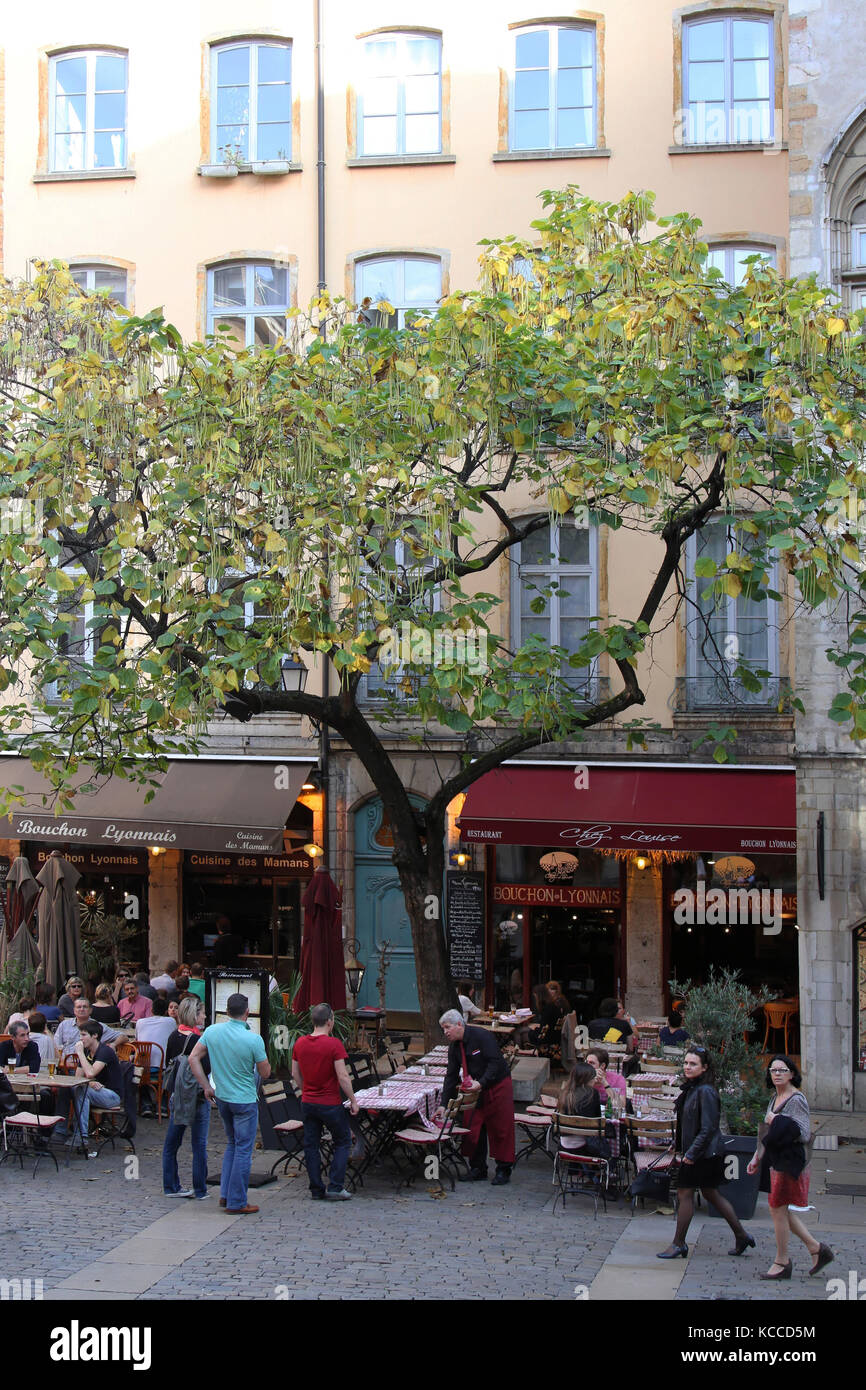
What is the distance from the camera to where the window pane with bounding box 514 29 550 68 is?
19.1 metres

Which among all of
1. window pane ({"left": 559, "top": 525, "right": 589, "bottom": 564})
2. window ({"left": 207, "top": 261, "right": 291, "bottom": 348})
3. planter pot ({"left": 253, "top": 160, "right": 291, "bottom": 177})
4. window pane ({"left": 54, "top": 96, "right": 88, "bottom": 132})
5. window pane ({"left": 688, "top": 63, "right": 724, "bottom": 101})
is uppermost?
window pane ({"left": 54, "top": 96, "right": 88, "bottom": 132})

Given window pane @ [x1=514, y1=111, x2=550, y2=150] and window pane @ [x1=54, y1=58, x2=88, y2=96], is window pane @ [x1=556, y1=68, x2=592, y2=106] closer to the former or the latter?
window pane @ [x1=514, y1=111, x2=550, y2=150]

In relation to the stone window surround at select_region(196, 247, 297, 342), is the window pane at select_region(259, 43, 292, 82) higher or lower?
higher

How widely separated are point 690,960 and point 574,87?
38.5ft

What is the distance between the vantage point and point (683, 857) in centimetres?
1819

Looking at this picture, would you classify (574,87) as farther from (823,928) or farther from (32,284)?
(823,928)

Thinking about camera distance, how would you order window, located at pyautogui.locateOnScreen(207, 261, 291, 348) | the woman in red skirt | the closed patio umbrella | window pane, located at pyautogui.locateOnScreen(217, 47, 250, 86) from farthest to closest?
1. window pane, located at pyautogui.locateOnScreen(217, 47, 250, 86)
2. window, located at pyautogui.locateOnScreen(207, 261, 291, 348)
3. the closed patio umbrella
4. the woman in red skirt

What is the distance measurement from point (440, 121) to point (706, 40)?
12.1 feet

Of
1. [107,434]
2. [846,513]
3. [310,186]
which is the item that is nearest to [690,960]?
[846,513]

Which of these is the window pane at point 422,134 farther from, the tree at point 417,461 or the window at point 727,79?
the tree at point 417,461

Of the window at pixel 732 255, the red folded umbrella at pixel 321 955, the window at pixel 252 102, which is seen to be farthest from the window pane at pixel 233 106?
the red folded umbrella at pixel 321 955

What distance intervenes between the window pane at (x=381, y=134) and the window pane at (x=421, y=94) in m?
0.31

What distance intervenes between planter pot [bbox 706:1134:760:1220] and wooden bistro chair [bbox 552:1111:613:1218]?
3.29ft

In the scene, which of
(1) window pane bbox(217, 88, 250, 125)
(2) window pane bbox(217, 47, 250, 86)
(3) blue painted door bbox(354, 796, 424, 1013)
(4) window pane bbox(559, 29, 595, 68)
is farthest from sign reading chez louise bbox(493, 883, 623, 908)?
(2) window pane bbox(217, 47, 250, 86)
